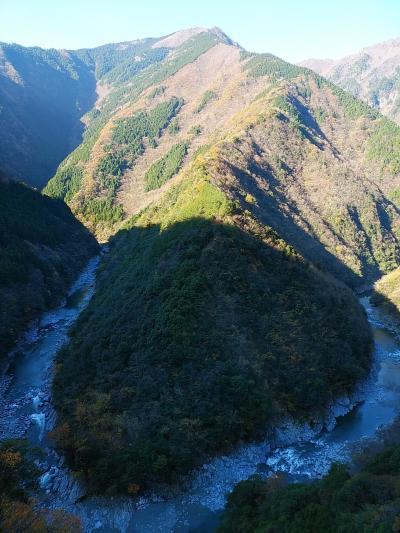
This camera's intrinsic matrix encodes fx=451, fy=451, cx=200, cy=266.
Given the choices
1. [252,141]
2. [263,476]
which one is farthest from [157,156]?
[263,476]

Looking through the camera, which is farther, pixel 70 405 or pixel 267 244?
pixel 267 244

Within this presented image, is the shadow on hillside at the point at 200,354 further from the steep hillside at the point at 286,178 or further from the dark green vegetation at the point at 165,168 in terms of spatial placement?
the dark green vegetation at the point at 165,168

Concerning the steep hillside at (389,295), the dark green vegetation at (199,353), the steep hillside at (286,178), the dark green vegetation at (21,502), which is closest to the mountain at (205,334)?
the dark green vegetation at (199,353)

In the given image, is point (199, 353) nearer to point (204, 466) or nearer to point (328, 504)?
point (204, 466)

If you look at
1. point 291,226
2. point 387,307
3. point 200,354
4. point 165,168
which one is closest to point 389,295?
point 387,307

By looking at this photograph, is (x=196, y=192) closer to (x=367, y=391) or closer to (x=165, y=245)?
(x=165, y=245)

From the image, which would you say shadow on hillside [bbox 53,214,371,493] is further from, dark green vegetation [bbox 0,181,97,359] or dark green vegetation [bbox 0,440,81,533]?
dark green vegetation [bbox 0,181,97,359]
